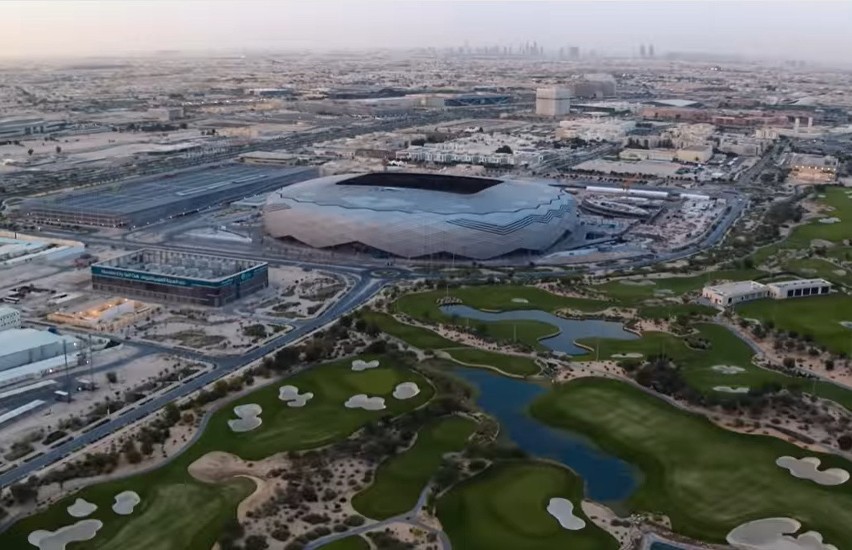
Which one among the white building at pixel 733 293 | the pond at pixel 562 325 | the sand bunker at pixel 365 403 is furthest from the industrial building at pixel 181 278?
the white building at pixel 733 293

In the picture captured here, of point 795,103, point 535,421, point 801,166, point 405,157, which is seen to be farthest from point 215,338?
point 795,103

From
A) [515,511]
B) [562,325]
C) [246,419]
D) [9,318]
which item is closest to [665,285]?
[562,325]

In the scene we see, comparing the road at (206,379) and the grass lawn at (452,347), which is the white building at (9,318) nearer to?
the road at (206,379)

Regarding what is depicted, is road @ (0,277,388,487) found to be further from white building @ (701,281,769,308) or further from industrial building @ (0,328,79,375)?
white building @ (701,281,769,308)

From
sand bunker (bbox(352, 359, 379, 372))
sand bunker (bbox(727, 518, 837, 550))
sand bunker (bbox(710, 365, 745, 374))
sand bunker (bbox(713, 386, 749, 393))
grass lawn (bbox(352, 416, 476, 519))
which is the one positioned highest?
sand bunker (bbox(352, 359, 379, 372))

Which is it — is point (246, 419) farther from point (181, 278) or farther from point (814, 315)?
point (814, 315)

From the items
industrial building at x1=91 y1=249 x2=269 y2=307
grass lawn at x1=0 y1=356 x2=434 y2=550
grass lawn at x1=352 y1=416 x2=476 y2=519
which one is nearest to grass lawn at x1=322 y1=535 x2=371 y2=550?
grass lawn at x1=352 y1=416 x2=476 y2=519
